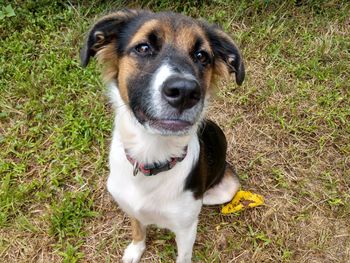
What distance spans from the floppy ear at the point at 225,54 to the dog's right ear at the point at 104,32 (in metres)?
0.50

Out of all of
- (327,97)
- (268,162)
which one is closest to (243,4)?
(327,97)

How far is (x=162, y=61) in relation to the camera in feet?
7.84

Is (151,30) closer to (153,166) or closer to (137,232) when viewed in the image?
(153,166)

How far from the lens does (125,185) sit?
9.51 feet

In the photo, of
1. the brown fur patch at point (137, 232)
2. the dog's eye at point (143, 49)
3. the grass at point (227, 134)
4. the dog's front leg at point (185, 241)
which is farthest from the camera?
the grass at point (227, 134)

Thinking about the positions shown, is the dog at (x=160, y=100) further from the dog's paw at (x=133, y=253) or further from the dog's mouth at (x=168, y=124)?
the dog's paw at (x=133, y=253)

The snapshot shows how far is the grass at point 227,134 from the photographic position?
372 centimetres

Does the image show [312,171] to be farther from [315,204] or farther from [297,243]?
[297,243]

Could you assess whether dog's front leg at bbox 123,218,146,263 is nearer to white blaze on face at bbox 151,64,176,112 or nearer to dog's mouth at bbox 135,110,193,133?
dog's mouth at bbox 135,110,193,133

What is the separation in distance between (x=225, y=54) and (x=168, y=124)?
2.48ft

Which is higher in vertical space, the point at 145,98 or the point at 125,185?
the point at 145,98

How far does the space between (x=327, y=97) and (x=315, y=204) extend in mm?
1276

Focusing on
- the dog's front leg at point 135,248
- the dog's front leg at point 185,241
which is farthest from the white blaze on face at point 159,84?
the dog's front leg at point 135,248

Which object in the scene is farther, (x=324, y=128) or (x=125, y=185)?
(x=324, y=128)
